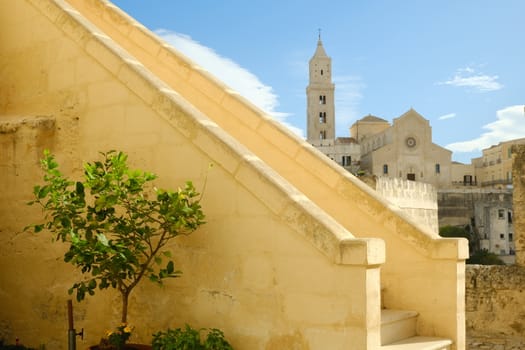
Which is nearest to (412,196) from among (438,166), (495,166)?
(438,166)

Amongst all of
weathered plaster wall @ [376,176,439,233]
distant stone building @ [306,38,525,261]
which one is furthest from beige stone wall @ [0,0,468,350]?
distant stone building @ [306,38,525,261]

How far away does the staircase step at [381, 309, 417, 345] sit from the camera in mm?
4914

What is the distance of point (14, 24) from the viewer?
258 inches

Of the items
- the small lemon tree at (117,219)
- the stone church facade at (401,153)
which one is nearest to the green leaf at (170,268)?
the small lemon tree at (117,219)

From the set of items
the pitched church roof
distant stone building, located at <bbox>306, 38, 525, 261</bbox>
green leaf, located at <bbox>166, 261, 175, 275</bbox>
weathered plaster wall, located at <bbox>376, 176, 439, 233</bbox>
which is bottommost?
green leaf, located at <bbox>166, 261, 175, 275</bbox>

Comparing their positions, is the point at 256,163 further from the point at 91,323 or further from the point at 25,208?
the point at 25,208

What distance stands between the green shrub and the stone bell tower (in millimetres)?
81118

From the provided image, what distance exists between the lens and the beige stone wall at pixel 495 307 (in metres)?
14.6

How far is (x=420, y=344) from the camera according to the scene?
4934mm

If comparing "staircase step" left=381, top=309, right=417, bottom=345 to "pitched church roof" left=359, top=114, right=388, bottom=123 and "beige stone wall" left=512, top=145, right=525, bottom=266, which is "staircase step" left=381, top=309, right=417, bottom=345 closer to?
"beige stone wall" left=512, top=145, right=525, bottom=266

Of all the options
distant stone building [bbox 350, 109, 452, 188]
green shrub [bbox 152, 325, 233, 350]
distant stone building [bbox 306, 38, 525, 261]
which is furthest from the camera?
distant stone building [bbox 350, 109, 452, 188]

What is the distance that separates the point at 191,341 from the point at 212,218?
3.06 ft

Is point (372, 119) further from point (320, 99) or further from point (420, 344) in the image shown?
point (420, 344)

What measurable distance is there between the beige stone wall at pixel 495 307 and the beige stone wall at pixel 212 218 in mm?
10350
